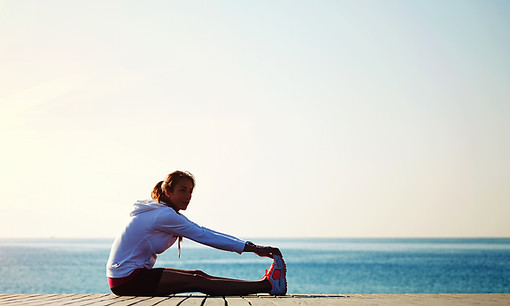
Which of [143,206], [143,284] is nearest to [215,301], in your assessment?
[143,284]

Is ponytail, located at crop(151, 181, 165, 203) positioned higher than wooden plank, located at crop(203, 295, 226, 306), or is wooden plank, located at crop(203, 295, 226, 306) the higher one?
ponytail, located at crop(151, 181, 165, 203)

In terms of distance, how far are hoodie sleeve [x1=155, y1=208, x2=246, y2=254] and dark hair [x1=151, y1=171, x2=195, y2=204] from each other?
0.28m

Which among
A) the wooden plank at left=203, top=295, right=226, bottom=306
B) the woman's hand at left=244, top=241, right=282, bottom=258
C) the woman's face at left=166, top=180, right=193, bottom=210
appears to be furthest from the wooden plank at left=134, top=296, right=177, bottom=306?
the woman's face at left=166, top=180, right=193, bottom=210

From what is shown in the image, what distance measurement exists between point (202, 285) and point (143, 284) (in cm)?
53

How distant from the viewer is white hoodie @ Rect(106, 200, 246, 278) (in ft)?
18.3

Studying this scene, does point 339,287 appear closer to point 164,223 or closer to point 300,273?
point 300,273

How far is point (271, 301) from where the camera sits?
5094 millimetres

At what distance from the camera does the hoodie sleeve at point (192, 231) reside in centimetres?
556

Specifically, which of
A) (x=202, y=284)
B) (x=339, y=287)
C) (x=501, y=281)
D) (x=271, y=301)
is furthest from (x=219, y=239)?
(x=501, y=281)

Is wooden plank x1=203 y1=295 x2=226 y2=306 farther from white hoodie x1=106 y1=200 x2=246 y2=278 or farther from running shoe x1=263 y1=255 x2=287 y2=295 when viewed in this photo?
running shoe x1=263 y1=255 x2=287 y2=295

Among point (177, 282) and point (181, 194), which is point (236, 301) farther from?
point (181, 194)

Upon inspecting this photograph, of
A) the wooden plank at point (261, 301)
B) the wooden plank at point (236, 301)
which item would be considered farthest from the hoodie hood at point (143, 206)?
the wooden plank at point (261, 301)

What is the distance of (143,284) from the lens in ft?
18.6

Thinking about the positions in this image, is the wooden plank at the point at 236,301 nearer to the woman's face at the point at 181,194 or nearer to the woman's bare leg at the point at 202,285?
the woman's bare leg at the point at 202,285
